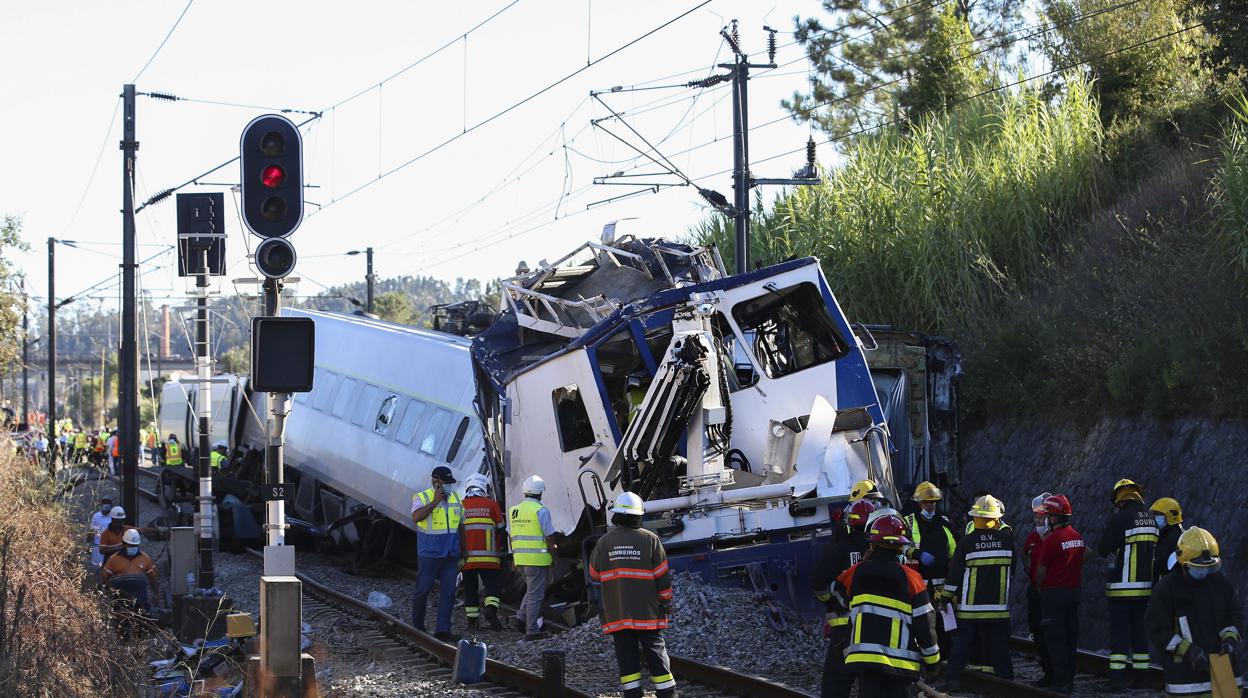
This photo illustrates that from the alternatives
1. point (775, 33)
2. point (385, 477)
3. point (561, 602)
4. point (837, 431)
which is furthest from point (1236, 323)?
point (385, 477)

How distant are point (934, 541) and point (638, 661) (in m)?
3.00

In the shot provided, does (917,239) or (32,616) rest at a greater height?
(917,239)

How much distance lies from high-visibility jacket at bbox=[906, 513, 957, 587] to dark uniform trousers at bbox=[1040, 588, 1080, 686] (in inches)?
31.4

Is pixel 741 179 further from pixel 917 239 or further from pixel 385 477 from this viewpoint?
pixel 385 477

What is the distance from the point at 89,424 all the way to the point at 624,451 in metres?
89.0

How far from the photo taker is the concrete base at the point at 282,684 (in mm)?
9227

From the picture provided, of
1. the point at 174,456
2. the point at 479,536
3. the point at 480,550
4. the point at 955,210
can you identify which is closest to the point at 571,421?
the point at 479,536

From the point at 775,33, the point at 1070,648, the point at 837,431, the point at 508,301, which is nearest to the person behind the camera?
the point at 1070,648

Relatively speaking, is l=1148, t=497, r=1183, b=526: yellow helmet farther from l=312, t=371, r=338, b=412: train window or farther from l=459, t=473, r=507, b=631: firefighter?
l=312, t=371, r=338, b=412: train window

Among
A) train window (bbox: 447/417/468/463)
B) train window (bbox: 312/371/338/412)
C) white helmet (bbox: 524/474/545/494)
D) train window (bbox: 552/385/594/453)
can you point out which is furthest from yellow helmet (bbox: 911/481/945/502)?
train window (bbox: 312/371/338/412)

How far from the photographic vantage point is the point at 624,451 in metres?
12.6

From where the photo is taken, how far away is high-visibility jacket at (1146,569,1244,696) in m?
7.76

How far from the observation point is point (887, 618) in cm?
738

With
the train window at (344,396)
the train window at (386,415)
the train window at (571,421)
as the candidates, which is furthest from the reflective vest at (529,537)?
the train window at (344,396)
